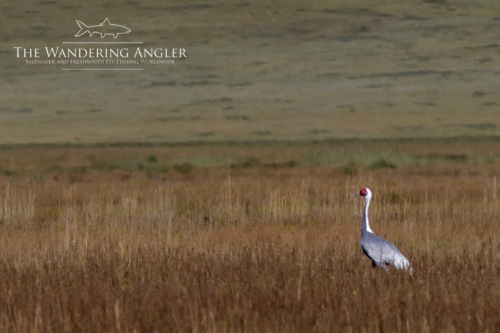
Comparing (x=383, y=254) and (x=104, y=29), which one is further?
(x=104, y=29)

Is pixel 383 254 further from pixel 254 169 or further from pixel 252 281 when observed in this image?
pixel 254 169

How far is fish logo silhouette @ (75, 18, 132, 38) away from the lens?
73.2 meters

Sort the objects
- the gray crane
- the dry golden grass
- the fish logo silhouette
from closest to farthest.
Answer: the dry golden grass, the gray crane, the fish logo silhouette

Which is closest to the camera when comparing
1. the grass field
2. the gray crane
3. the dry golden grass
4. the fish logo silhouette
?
the dry golden grass

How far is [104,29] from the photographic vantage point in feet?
241

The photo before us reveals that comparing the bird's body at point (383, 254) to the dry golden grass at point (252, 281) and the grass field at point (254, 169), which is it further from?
the grass field at point (254, 169)

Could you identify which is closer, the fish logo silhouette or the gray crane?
the gray crane

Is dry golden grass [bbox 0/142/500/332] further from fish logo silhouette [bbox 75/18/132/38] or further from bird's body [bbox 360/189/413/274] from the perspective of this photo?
fish logo silhouette [bbox 75/18/132/38]

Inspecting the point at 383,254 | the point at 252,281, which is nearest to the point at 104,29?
the point at 383,254

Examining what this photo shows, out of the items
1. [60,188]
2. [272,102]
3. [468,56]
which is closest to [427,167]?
[60,188]

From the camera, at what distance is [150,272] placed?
984 cm

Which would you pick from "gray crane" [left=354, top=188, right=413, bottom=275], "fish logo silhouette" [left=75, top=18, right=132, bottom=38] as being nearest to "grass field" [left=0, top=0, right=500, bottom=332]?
"gray crane" [left=354, top=188, right=413, bottom=275]

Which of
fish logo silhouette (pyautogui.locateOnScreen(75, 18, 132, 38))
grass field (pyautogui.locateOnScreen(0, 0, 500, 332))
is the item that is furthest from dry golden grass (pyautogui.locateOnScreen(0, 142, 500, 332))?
fish logo silhouette (pyautogui.locateOnScreen(75, 18, 132, 38))

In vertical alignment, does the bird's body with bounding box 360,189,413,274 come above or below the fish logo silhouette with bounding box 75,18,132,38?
below
